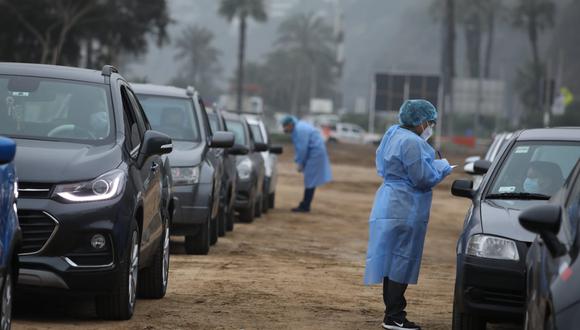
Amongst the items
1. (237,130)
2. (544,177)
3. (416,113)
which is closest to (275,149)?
(237,130)

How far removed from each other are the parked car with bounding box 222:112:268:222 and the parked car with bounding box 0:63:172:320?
10.3 m

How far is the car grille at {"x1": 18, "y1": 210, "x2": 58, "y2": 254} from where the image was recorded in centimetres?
896

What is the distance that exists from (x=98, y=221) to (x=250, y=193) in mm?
12865

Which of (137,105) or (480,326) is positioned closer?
(480,326)

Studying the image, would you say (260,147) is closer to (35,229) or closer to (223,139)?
(223,139)

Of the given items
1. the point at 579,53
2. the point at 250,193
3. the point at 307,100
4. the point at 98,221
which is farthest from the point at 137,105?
the point at 307,100

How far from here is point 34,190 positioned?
9.02 metres

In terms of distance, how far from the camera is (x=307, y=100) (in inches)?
7470

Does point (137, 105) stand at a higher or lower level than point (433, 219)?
higher

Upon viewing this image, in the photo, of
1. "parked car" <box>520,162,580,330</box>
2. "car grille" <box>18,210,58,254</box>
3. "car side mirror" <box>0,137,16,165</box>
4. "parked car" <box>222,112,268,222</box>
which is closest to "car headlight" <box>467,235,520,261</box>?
"parked car" <box>520,162,580,330</box>

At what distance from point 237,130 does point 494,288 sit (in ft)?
50.0

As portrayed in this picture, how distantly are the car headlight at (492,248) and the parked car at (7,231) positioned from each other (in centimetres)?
310

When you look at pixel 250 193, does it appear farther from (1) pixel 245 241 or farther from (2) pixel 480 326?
(2) pixel 480 326

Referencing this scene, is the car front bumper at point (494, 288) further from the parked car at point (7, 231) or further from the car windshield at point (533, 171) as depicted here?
the parked car at point (7, 231)
